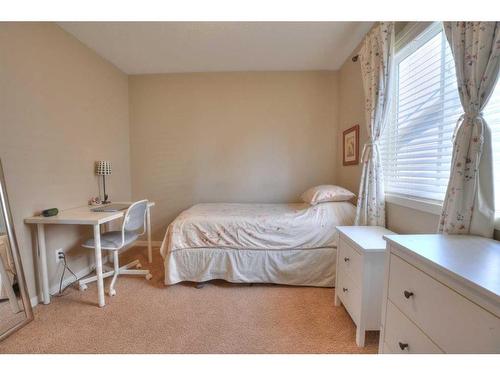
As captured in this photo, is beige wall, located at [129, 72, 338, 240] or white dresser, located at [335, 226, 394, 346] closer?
white dresser, located at [335, 226, 394, 346]

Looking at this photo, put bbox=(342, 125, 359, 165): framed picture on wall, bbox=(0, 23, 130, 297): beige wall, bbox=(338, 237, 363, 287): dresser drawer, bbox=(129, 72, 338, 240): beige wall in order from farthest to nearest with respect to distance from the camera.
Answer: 1. bbox=(129, 72, 338, 240): beige wall
2. bbox=(342, 125, 359, 165): framed picture on wall
3. bbox=(0, 23, 130, 297): beige wall
4. bbox=(338, 237, 363, 287): dresser drawer

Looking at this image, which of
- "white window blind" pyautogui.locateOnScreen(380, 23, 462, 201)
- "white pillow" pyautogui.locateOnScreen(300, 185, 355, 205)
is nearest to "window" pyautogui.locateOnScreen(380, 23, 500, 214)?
"white window blind" pyautogui.locateOnScreen(380, 23, 462, 201)

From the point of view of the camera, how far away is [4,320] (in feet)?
4.82

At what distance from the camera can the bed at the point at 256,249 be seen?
81.0 inches

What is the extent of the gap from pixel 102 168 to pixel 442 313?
3.03m

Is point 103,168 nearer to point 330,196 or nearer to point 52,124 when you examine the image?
point 52,124

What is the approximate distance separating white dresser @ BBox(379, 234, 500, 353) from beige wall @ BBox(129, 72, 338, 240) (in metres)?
2.14

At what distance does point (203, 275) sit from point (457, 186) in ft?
6.57

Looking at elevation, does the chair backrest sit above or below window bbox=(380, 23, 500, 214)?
below

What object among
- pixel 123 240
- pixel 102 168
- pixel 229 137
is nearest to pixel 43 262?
pixel 123 240

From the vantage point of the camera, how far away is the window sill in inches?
52.6

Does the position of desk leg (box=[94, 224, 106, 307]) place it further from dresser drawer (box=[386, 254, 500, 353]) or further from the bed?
dresser drawer (box=[386, 254, 500, 353])
